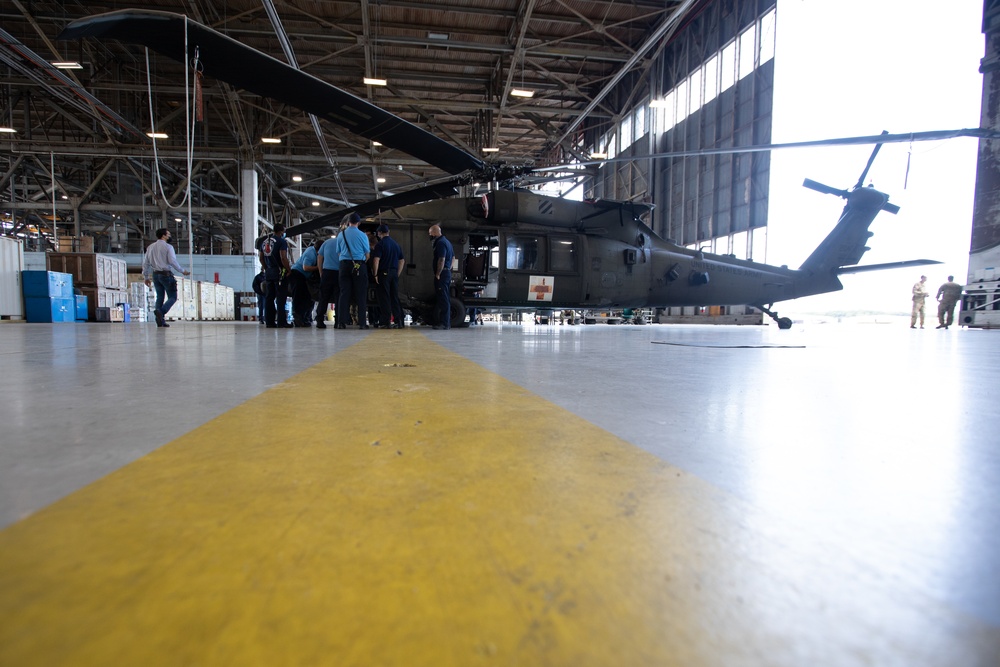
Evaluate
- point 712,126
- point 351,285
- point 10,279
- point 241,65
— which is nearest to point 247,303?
point 10,279

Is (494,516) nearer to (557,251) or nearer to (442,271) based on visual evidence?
(442,271)

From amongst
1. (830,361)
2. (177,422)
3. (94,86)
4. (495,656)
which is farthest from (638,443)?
(94,86)

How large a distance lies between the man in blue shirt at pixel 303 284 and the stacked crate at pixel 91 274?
681 cm

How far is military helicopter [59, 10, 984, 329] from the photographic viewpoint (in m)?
6.70

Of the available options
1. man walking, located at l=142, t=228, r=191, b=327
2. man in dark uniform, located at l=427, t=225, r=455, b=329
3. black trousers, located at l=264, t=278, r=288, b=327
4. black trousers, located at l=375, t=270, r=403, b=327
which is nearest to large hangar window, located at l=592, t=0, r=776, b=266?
man in dark uniform, located at l=427, t=225, r=455, b=329

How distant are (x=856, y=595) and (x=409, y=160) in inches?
701

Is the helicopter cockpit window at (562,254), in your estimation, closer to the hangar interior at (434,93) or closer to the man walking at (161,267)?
the hangar interior at (434,93)

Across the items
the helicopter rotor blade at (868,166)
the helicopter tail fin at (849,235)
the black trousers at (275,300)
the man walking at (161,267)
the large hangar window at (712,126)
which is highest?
the large hangar window at (712,126)

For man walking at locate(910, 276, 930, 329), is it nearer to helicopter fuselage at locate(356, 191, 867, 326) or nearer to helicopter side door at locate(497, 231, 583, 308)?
helicopter fuselage at locate(356, 191, 867, 326)

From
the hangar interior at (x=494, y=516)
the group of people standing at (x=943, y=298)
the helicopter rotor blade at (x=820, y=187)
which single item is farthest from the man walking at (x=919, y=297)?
the hangar interior at (x=494, y=516)

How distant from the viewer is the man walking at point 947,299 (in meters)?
10.4

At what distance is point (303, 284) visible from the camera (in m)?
7.69

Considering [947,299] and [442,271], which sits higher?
[442,271]

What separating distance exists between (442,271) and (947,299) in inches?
468
